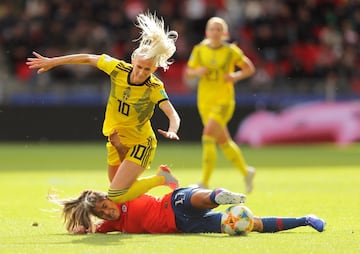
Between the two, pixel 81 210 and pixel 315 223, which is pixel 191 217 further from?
pixel 315 223

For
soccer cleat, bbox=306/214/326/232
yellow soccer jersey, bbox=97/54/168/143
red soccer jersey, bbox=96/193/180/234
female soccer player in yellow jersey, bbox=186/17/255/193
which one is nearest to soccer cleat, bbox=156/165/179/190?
yellow soccer jersey, bbox=97/54/168/143

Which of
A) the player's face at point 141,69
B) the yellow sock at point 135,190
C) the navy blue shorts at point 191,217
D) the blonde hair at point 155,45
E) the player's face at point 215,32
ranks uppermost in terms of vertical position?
the player's face at point 215,32

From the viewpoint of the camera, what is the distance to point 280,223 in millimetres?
9297

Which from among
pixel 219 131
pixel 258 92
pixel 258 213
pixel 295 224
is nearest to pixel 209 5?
pixel 258 92

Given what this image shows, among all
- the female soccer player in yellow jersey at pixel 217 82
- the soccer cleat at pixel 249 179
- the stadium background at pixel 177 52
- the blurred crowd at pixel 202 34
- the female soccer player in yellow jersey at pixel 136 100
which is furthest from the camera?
the blurred crowd at pixel 202 34

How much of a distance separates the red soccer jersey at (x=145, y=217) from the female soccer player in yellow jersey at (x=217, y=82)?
510 cm

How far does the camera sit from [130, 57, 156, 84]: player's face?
9.97m

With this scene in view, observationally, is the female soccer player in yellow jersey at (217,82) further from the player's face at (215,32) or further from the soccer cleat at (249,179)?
the soccer cleat at (249,179)

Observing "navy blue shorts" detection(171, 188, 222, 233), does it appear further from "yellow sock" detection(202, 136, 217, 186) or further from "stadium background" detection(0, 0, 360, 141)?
"stadium background" detection(0, 0, 360, 141)

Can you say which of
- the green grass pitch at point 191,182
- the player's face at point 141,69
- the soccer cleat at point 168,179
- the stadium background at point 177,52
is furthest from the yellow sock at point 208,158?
the stadium background at point 177,52

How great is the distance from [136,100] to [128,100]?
0.31 feet

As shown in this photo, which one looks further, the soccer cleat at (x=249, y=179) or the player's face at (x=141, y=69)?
the soccer cleat at (x=249, y=179)

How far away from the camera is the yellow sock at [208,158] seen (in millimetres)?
14453

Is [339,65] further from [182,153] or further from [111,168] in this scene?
[111,168]
